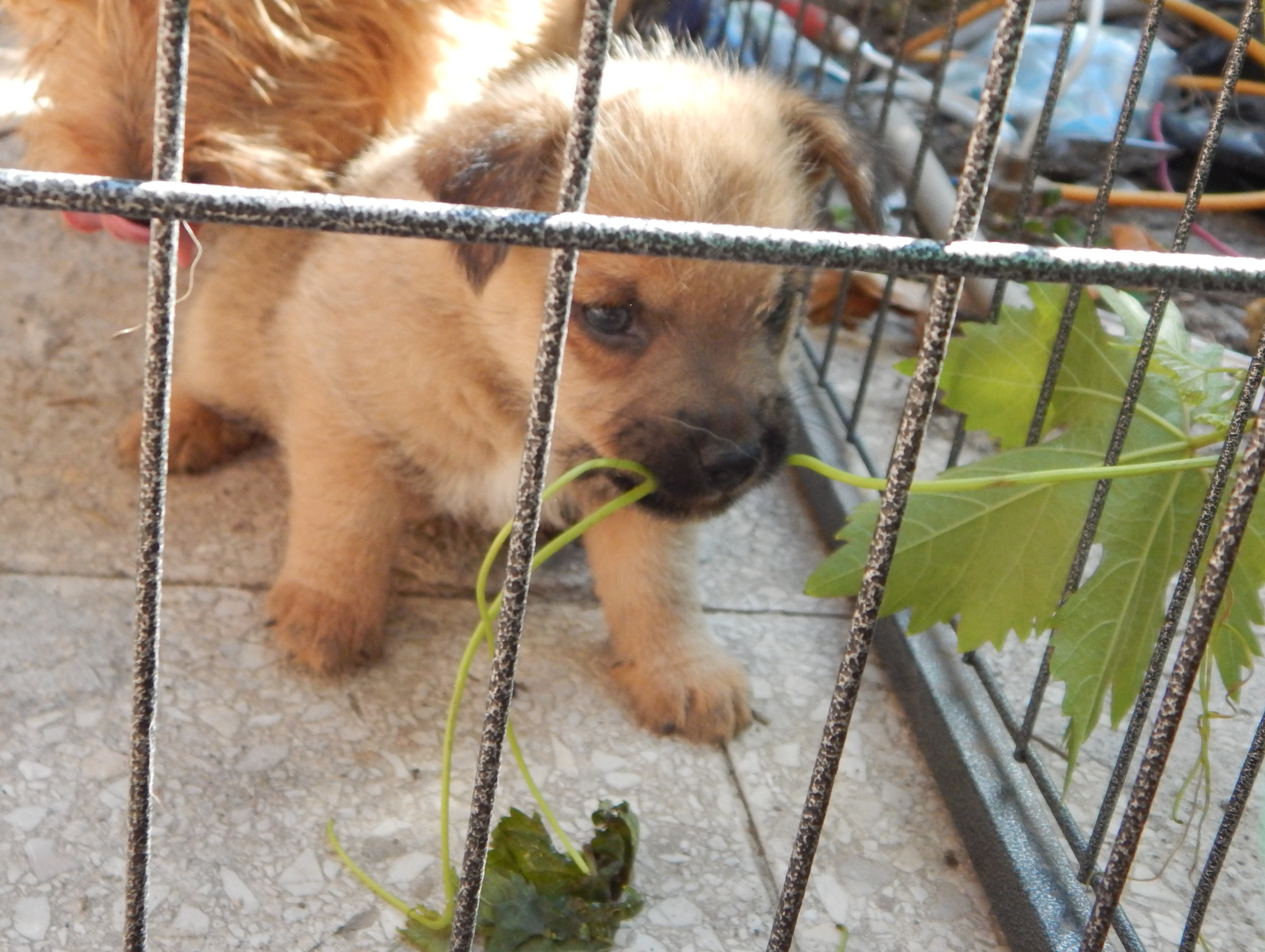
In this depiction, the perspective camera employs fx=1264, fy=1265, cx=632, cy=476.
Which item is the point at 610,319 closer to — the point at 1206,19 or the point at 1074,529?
the point at 1074,529

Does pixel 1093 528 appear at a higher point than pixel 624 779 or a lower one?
higher

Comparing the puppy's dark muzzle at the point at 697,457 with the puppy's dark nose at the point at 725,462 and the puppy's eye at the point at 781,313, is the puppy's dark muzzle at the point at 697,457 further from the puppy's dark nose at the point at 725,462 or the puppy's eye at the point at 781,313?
the puppy's eye at the point at 781,313

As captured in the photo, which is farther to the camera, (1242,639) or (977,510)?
(977,510)

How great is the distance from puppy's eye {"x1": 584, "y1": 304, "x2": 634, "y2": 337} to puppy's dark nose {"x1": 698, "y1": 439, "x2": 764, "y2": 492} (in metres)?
0.22

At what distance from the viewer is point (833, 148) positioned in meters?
2.12

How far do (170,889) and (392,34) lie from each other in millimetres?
1600

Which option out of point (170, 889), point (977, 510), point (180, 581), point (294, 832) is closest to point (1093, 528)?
point (977, 510)

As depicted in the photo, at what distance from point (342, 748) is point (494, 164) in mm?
890

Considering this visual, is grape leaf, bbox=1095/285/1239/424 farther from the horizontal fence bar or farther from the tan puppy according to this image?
the horizontal fence bar

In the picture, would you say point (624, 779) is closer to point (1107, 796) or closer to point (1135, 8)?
point (1107, 796)

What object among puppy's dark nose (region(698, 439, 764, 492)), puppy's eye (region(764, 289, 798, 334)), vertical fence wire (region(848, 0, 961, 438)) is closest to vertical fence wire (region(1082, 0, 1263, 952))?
puppy's dark nose (region(698, 439, 764, 492))

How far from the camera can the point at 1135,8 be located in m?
4.36

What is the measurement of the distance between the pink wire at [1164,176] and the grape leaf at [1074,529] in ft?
6.63

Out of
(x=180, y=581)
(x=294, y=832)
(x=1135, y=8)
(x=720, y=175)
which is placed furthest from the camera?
(x=1135, y=8)
